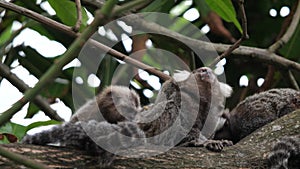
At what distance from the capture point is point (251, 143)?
3.45 meters

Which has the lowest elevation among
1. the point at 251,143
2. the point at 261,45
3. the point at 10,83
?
the point at 261,45

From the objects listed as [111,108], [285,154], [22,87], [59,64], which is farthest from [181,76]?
[59,64]

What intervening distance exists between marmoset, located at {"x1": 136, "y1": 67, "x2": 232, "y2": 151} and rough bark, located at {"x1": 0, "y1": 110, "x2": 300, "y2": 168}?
1.00 ft

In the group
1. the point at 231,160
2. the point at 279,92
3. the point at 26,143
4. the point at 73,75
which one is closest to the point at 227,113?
the point at 279,92

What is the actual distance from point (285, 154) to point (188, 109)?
104 centimetres

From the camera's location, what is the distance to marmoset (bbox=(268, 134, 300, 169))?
311cm

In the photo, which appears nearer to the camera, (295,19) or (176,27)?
(295,19)

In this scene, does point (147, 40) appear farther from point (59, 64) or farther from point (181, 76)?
point (59, 64)

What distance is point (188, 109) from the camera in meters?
4.04

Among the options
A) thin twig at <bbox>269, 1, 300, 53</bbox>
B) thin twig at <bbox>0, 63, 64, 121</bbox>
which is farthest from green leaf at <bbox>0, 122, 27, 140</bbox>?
thin twig at <bbox>269, 1, 300, 53</bbox>

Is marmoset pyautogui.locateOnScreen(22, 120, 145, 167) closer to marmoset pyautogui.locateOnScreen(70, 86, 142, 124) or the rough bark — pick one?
the rough bark

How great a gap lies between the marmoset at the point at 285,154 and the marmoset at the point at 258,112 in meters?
1.33

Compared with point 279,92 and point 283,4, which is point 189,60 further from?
point 283,4

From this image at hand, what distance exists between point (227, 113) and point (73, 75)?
4.23 ft
